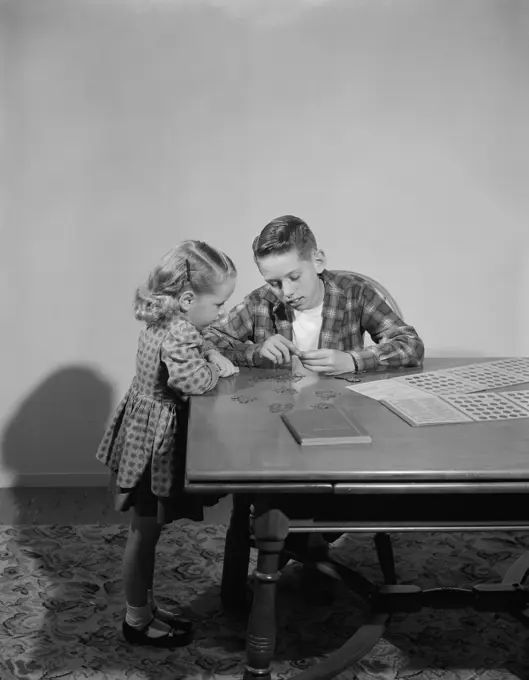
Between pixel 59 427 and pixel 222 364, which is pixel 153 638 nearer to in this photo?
pixel 222 364

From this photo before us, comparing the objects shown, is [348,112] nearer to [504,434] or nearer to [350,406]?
[350,406]

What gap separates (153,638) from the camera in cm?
217

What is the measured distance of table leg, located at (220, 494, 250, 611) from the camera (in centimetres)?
228

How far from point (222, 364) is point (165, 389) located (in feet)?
0.69

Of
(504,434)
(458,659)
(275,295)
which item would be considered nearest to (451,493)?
(504,434)

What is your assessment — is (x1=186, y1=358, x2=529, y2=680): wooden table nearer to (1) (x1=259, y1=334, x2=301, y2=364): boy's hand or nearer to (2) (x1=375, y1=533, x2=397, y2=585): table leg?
(1) (x1=259, y1=334, x2=301, y2=364): boy's hand

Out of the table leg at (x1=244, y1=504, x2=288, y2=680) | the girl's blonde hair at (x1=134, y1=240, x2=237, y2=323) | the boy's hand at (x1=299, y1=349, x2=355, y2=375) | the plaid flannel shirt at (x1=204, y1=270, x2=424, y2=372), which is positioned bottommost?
the table leg at (x1=244, y1=504, x2=288, y2=680)

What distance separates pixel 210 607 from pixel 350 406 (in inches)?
36.4

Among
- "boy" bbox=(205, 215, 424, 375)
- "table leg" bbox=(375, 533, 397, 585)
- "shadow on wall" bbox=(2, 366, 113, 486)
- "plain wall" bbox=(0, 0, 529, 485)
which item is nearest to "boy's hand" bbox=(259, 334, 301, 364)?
"boy" bbox=(205, 215, 424, 375)

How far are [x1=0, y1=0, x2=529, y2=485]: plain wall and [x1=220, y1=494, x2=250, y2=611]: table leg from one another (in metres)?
1.32

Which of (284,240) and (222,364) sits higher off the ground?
(284,240)

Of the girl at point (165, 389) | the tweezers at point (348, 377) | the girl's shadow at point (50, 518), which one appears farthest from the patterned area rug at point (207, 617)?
the tweezers at point (348, 377)

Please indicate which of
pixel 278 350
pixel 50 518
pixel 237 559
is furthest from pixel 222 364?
pixel 50 518

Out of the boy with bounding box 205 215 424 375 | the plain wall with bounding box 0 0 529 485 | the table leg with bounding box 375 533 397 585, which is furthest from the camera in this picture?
Answer: the plain wall with bounding box 0 0 529 485
